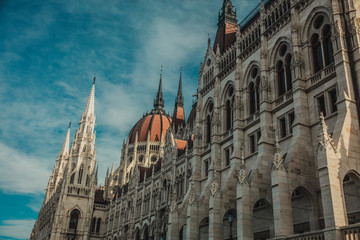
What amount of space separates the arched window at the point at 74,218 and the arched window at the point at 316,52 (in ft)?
193

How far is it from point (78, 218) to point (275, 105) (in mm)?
54853

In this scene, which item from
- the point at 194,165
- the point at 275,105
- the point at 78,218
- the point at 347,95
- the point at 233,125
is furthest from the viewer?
the point at 78,218

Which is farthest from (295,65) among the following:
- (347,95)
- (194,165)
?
(194,165)

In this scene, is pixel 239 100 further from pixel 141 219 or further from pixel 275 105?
pixel 141 219

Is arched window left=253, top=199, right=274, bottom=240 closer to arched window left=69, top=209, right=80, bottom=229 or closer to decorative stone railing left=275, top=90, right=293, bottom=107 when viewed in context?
decorative stone railing left=275, top=90, right=293, bottom=107

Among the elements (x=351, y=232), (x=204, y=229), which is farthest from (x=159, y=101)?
(x=351, y=232)

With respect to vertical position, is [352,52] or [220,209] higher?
[352,52]

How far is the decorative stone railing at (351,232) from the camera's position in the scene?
1634 cm

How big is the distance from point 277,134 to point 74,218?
55.5 m

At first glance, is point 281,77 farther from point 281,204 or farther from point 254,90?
point 281,204

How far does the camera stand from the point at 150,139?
95.9 meters

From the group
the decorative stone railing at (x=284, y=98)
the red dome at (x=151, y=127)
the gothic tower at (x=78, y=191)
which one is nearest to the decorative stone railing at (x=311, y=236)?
the decorative stone railing at (x=284, y=98)

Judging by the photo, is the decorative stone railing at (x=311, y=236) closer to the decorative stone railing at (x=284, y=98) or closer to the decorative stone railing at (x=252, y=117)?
the decorative stone railing at (x=284, y=98)

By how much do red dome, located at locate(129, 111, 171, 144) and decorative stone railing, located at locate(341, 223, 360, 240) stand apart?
7993 centimetres
